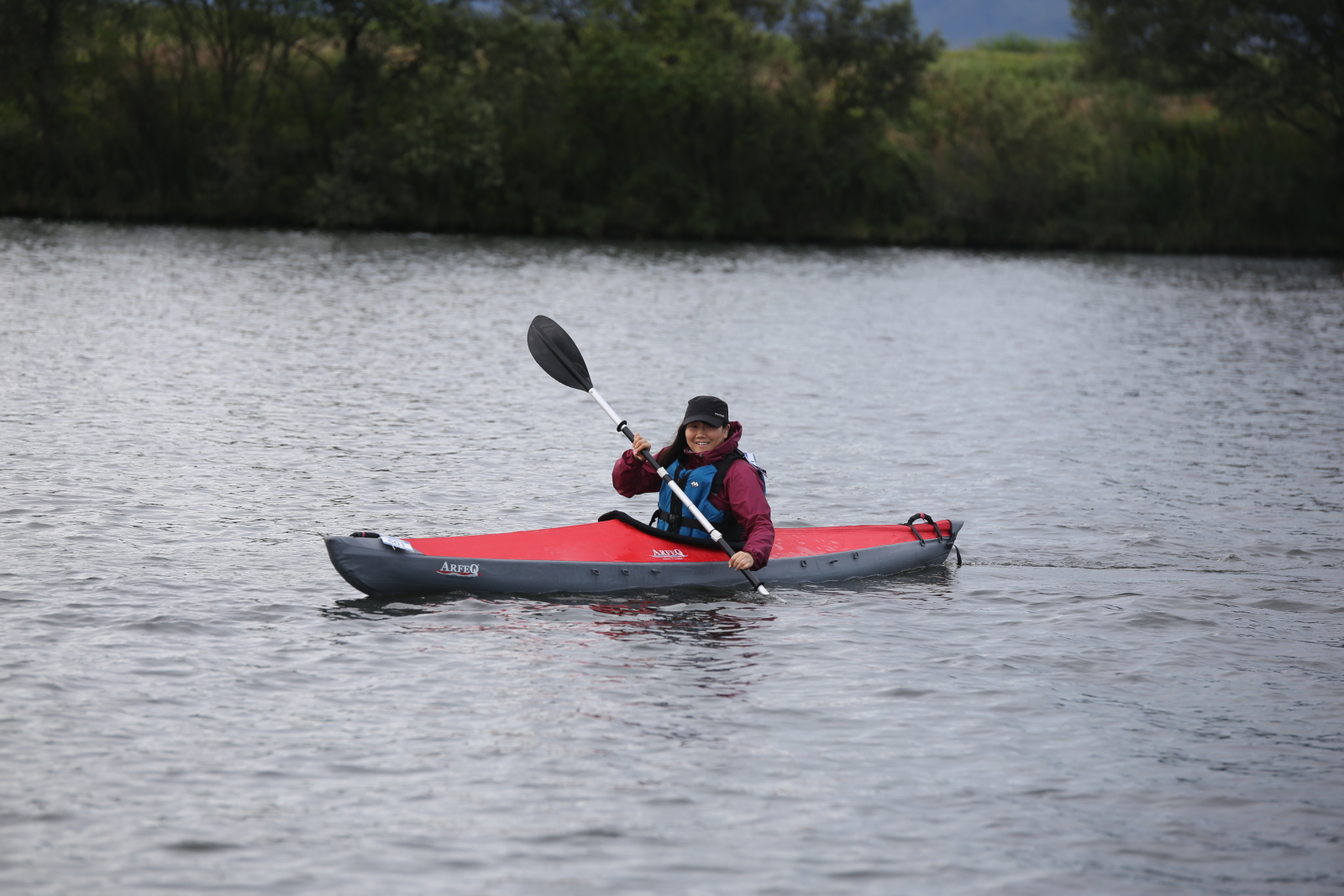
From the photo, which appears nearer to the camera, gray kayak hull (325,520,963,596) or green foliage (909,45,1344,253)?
gray kayak hull (325,520,963,596)

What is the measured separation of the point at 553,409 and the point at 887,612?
8122 millimetres

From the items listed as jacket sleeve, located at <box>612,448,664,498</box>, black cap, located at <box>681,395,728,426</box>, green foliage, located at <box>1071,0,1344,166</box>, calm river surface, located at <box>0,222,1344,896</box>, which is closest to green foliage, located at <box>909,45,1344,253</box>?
green foliage, located at <box>1071,0,1344,166</box>

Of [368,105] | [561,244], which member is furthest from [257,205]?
[561,244]

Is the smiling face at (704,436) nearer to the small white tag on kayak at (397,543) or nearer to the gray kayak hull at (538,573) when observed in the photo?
the gray kayak hull at (538,573)

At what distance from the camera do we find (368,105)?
4144 cm

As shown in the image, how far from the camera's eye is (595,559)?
8.35 m

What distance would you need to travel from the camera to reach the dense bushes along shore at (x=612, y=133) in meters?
40.7

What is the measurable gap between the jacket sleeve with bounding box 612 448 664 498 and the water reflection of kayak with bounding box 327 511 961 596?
181 mm

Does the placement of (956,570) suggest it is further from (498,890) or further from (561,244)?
(561,244)

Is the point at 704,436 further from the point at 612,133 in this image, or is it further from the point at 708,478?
the point at 612,133

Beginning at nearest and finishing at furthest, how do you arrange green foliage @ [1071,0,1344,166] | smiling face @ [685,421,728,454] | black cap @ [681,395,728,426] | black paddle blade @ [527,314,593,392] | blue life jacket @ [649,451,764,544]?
black cap @ [681,395,728,426]
smiling face @ [685,421,728,454]
blue life jacket @ [649,451,764,544]
black paddle blade @ [527,314,593,392]
green foliage @ [1071,0,1344,166]

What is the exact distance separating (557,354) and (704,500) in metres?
2.00

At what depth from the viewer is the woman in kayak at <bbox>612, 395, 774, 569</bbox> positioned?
8367 mm

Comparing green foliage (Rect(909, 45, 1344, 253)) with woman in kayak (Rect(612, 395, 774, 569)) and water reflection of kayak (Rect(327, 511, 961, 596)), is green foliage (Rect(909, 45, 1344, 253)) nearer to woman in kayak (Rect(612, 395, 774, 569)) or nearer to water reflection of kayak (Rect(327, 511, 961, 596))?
water reflection of kayak (Rect(327, 511, 961, 596))
